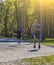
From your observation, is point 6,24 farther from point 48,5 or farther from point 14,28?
point 48,5

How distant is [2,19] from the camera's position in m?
40.2

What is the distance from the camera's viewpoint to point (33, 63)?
29.3 feet

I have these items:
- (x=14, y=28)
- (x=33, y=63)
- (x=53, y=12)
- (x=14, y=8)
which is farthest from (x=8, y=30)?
(x=33, y=63)

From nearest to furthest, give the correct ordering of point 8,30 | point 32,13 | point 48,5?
1. point 48,5
2. point 32,13
3. point 8,30

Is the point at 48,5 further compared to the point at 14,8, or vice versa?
the point at 14,8

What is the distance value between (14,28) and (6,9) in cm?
347

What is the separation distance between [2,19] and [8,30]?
2653 millimetres

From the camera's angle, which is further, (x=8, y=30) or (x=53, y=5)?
(x=8, y=30)

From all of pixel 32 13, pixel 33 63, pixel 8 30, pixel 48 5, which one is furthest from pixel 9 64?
pixel 8 30

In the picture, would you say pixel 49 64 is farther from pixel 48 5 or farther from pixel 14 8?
pixel 14 8

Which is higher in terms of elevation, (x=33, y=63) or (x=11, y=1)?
(x=11, y=1)

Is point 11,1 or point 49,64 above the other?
point 11,1

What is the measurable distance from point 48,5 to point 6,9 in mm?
10710

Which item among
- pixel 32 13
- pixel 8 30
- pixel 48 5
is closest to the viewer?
pixel 48 5
